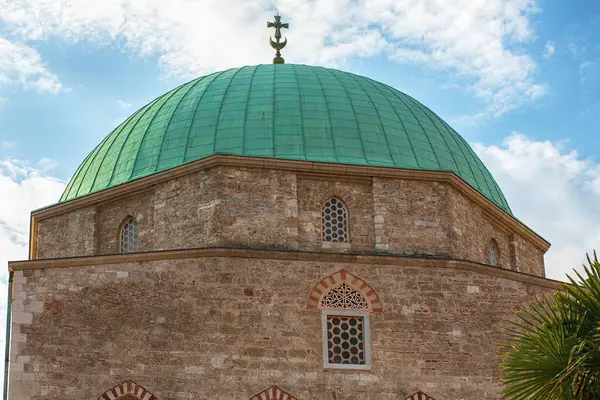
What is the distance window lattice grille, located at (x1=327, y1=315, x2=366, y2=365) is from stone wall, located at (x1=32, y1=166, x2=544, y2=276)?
4.31 ft

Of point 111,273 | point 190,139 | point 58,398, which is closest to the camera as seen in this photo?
point 58,398

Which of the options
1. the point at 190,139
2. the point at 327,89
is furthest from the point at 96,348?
the point at 327,89

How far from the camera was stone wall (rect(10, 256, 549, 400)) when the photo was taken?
12.7 meters

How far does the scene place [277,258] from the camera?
13.7m

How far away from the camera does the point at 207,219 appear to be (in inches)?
568

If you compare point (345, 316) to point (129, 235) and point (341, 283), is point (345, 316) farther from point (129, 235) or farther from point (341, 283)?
point (129, 235)

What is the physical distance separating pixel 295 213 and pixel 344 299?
5.36 ft

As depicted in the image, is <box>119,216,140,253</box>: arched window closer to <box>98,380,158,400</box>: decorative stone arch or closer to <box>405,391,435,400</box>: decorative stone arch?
<box>98,380,158,400</box>: decorative stone arch

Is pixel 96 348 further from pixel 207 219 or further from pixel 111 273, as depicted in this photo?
pixel 207 219

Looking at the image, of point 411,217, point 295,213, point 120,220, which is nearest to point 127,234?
point 120,220

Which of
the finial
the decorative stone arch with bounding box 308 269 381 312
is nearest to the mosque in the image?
the decorative stone arch with bounding box 308 269 381 312

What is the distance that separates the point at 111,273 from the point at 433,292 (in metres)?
4.67

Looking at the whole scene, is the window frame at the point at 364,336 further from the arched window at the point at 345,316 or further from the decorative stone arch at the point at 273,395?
the decorative stone arch at the point at 273,395

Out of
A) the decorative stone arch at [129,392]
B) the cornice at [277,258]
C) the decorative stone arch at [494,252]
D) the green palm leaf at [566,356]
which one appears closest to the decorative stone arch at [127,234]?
the cornice at [277,258]
